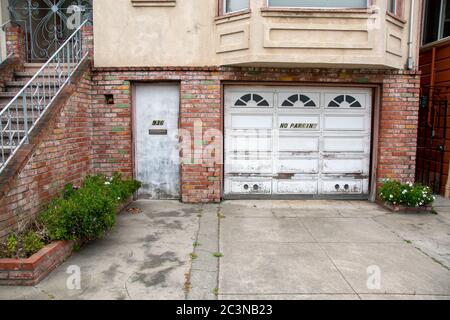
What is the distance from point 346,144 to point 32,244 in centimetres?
622

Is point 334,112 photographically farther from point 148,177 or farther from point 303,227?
point 148,177

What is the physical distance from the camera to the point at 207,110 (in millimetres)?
7406

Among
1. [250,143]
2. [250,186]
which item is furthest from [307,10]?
[250,186]

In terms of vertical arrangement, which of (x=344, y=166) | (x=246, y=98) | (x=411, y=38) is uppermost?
(x=411, y=38)

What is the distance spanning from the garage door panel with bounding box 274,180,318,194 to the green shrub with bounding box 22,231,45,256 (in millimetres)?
4922

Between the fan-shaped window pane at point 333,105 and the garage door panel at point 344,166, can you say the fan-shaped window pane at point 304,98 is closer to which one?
the fan-shaped window pane at point 333,105

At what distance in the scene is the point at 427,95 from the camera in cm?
913

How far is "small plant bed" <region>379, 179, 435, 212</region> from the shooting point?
6.97 meters

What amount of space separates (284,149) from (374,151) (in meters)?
1.92

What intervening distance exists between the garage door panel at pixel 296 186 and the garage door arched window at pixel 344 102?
1695 mm

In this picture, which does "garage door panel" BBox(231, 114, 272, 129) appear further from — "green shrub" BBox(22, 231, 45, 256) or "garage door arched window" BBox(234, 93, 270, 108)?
"green shrub" BBox(22, 231, 45, 256)

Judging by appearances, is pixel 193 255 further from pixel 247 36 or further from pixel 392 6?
pixel 392 6

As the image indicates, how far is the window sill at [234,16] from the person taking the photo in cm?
683
